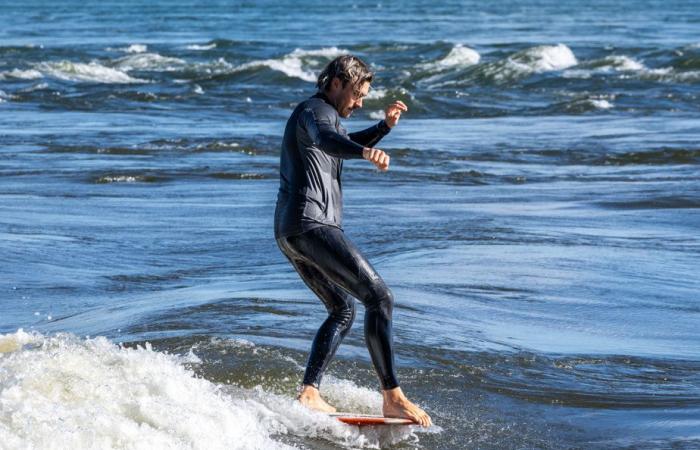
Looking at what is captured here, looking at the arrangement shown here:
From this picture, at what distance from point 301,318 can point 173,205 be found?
6.16 m

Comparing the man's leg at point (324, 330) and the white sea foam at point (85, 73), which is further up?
the man's leg at point (324, 330)

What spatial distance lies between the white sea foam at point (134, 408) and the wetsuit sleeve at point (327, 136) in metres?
1.27

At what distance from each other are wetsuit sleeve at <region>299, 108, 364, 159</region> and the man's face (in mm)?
207

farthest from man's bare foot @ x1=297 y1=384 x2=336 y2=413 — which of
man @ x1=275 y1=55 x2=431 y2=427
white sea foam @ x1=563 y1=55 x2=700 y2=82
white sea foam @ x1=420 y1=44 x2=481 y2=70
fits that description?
white sea foam @ x1=420 y1=44 x2=481 y2=70

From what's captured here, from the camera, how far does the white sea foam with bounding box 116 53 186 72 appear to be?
40500mm

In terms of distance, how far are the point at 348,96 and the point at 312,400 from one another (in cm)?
146

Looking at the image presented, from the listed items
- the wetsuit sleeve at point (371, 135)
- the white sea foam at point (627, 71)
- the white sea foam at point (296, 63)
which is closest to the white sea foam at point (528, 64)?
the white sea foam at point (627, 71)

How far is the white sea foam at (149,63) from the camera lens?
133 feet

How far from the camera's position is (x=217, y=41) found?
5150 centimetres

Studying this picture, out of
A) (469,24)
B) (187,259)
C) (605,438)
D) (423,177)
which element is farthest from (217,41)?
(605,438)

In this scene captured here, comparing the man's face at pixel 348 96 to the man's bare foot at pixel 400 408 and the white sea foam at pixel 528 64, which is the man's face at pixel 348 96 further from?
the white sea foam at pixel 528 64

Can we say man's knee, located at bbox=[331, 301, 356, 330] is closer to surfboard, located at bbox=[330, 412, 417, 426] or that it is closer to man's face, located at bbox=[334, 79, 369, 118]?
surfboard, located at bbox=[330, 412, 417, 426]

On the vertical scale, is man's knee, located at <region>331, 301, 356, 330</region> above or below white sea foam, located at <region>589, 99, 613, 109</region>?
above

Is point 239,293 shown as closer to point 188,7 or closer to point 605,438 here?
point 605,438
